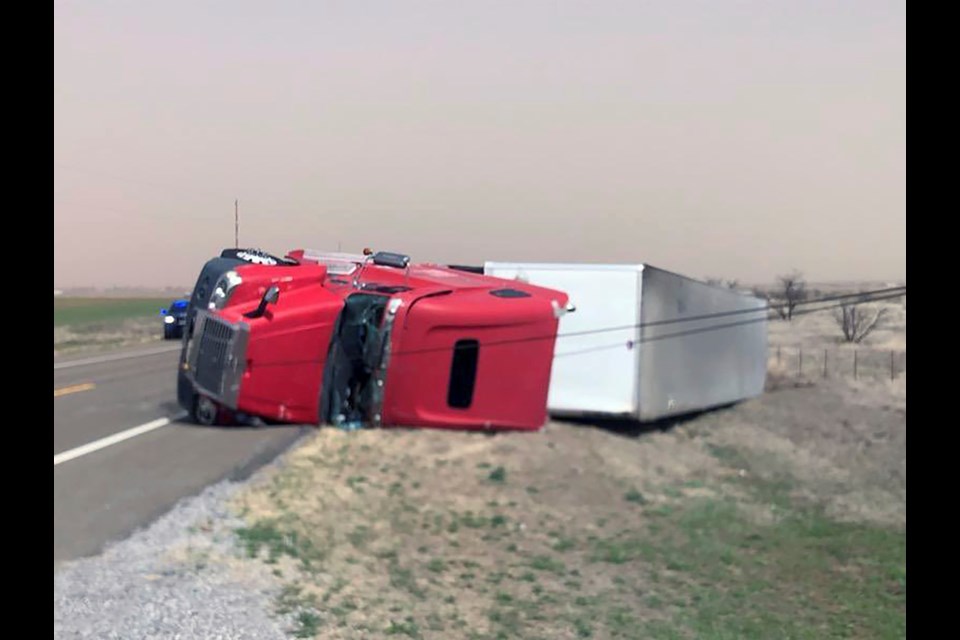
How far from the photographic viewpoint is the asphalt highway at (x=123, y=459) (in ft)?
48.2

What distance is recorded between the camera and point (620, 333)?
60.6 ft

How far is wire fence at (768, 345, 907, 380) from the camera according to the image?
24219 millimetres

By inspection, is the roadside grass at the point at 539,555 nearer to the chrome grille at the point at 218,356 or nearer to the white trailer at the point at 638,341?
the white trailer at the point at 638,341

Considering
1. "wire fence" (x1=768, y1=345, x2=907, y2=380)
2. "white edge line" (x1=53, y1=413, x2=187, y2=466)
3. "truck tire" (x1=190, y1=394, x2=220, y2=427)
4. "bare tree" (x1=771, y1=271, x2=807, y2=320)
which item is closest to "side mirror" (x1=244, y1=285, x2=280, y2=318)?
"truck tire" (x1=190, y1=394, x2=220, y2=427)

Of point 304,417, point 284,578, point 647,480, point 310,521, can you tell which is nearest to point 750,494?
point 647,480

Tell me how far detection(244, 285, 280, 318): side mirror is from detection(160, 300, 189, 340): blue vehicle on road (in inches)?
7.5

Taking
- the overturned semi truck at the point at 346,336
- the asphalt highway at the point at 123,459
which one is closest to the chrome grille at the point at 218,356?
the overturned semi truck at the point at 346,336

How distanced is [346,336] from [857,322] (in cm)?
1889

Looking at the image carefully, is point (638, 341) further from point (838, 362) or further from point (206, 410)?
point (206, 410)

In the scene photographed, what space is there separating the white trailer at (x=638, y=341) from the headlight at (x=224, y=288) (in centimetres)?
1295

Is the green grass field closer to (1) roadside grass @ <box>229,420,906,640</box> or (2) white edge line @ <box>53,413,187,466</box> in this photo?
(1) roadside grass @ <box>229,420,906,640</box>

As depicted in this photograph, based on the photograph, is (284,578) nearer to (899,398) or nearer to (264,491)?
(264,491)

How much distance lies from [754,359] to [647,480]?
19.1ft

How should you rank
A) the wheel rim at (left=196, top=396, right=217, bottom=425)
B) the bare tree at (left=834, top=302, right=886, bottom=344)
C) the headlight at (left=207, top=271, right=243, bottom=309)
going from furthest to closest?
1. the bare tree at (left=834, top=302, right=886, bottom=344)
2. the wheel rim at (left=196, top=396, right=217, bottom=425)
3. the headlight at (left=207, top=271, right=243, bottom=309)
